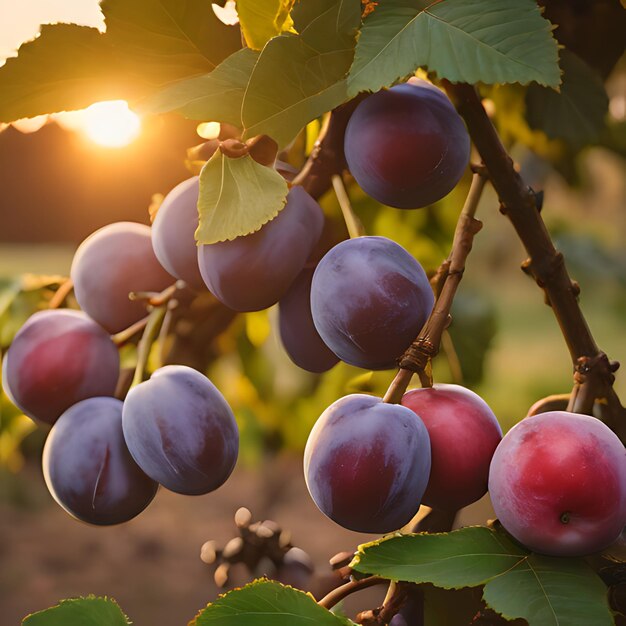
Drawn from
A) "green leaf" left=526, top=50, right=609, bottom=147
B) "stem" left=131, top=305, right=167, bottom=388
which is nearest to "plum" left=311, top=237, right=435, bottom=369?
"stem" left=131, top=305, right=167, bottom=388

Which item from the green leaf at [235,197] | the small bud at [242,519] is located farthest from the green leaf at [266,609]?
the small bud at [242,519]

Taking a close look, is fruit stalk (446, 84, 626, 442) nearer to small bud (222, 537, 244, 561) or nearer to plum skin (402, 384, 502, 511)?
plum skin (402, 384, 502, 511)

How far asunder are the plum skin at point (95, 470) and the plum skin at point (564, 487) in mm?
173

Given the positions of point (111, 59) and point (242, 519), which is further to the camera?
point (242, 519)

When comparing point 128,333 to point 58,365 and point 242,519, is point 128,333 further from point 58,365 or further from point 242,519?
point 242,519

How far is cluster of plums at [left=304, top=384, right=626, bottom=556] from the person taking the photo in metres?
0.30

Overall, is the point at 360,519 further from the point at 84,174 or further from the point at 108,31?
the point at 84,174

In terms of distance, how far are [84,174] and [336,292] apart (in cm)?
288

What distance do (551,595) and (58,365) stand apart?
0.84 feet

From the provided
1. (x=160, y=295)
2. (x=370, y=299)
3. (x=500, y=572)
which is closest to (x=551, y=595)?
(x=500, y=572)

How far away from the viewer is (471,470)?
0.33 m

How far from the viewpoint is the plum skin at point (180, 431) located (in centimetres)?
35

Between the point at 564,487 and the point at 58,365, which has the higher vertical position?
the point at 58,365

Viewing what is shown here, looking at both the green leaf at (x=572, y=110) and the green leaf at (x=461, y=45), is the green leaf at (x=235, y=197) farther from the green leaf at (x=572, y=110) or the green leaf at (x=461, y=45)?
the green leaf at (x=572, y=110)
